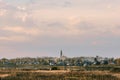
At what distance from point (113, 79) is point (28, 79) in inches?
533

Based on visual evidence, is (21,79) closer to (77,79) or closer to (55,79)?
(55,79)

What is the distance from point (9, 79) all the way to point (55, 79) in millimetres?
7631

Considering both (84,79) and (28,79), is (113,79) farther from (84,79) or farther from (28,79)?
(28,79)

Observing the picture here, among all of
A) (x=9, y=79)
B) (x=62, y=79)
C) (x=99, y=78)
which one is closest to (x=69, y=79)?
(x=62, y=79)

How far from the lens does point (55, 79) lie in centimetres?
5738

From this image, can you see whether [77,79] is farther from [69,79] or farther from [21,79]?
[21,79]

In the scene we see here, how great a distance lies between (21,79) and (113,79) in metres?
14.8

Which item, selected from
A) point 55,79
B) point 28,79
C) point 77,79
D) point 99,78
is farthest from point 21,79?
point 99,78

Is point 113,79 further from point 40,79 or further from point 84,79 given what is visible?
point 40,79

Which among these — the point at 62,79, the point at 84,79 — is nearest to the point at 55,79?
the point at 62,79

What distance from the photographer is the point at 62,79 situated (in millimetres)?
57156

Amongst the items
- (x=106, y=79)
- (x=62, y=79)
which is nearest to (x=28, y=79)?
(x=62, y=79)

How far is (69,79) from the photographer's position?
2266 inches

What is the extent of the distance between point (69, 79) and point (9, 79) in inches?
386
